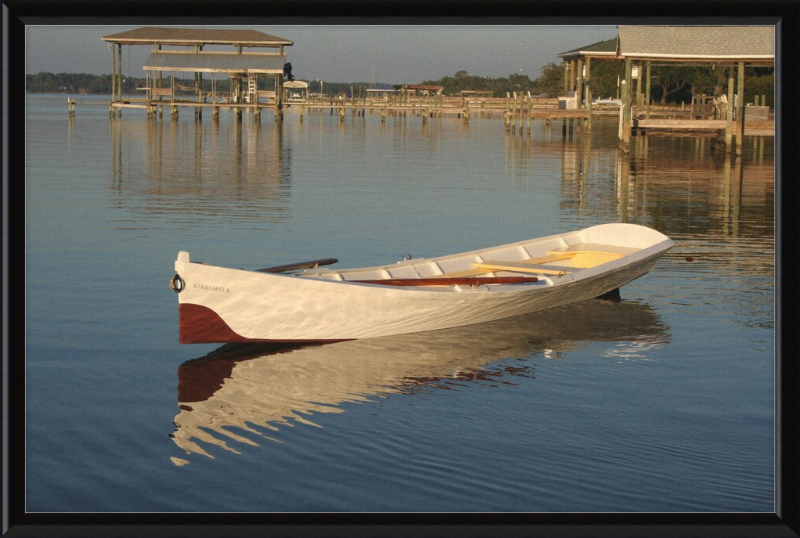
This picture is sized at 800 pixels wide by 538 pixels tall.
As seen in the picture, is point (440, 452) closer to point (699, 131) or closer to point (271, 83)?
point (699, 131)

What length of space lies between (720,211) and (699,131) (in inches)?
557

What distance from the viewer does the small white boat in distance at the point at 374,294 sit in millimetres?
10039

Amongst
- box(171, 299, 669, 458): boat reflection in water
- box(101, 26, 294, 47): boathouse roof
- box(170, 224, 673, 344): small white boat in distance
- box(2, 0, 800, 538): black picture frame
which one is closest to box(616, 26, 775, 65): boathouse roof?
box(170, 224, 673, 344): small white boat in distance

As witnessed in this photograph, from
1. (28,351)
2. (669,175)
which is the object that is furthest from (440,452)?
(669,175)

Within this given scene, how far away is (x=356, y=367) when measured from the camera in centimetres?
990

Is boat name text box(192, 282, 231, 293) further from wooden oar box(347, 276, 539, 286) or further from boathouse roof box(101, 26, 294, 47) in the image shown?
boathouse roof box(101, 26, 294, 47)

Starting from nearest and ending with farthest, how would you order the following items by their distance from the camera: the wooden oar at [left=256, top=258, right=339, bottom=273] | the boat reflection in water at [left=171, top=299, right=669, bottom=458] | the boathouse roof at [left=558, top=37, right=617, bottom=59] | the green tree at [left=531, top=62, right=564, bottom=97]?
the boat reflection in water at [left=171, top=299, right=669, bottom=458] → the wooden oar at [left=256, top=258, right=339, bottom=273] → the boathouse roof at [left=558, top=37, right=617, bottom=59] → the green tree at [left=531, top=62, right=564, bottom=97]

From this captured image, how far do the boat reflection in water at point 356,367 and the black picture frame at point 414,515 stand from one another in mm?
3367

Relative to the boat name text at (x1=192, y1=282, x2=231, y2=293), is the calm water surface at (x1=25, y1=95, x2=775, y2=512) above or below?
below

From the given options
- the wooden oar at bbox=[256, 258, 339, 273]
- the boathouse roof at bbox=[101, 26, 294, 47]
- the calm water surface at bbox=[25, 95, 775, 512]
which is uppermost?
the boathouse roof at bbox=[101, 26, 294, 47]

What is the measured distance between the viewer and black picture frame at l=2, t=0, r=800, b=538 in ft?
12.9

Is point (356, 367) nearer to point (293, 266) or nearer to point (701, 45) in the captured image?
A: point (293, 266)

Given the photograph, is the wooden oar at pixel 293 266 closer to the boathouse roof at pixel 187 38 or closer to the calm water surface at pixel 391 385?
the calm water surface at pixel 391 385

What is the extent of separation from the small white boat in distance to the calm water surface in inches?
8.9
